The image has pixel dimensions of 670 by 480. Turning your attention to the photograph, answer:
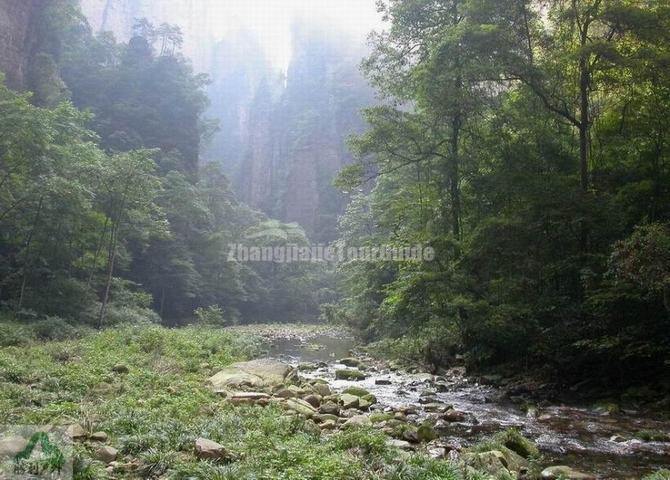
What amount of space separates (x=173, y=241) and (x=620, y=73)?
2899 centimetres

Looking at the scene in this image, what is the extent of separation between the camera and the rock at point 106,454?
15.2ft

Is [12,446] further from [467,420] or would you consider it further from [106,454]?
[467,420]

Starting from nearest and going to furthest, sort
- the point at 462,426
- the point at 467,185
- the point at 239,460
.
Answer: the point at 239,460 → the point at 462,426 → the point at 467,185

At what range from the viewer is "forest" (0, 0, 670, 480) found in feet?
18.9

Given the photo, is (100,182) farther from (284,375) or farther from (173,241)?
(173,241)

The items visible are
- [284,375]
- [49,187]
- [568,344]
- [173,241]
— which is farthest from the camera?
[173,241]

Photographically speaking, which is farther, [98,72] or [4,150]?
[98,72]

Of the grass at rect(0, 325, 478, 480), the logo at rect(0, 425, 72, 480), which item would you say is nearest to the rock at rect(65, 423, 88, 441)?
the grass at rect(0, 325, 478, 480)

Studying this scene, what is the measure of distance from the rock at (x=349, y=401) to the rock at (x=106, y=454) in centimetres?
489

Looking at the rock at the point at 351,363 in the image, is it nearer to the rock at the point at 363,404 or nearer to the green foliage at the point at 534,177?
the green foliage at the point at 534,177

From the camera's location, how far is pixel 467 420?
8164mm

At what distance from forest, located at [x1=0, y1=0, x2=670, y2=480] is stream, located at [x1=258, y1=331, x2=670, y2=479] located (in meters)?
0.06

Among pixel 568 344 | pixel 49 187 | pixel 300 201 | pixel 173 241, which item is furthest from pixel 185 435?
pixel 300 201

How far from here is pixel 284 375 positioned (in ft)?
36.5
